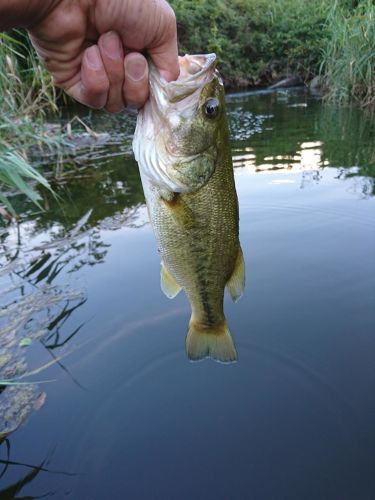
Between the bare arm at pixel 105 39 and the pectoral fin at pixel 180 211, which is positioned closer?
the bare arm at pixel 105 39

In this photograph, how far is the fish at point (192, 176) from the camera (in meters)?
1.89

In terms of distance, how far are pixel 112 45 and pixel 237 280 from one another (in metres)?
1.27

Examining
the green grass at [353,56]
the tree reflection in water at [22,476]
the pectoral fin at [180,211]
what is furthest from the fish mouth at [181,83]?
the green grass at [353,56]

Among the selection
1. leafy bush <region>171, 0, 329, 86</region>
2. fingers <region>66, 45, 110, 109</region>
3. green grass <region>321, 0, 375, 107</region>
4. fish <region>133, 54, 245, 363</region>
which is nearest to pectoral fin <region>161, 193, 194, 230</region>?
fish <region>133, 54, 245, 363</region>

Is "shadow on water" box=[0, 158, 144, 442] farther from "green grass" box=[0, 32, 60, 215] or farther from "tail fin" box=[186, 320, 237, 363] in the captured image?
"tail fin" box=[186, 320, 237, 363]

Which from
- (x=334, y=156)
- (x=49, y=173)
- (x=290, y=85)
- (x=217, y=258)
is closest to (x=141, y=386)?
(x=217, y=258)

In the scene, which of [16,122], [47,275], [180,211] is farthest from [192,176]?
[16,122]

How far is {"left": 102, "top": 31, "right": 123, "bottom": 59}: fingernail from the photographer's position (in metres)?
1.75

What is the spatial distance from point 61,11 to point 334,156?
6.77 metres

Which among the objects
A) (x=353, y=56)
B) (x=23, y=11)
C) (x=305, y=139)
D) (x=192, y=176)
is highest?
(x=23, y=11)

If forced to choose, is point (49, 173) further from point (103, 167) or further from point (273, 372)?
point (273, 372)

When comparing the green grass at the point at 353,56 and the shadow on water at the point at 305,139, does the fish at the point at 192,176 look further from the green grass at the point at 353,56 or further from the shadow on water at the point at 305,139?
the green grass at the point at 353,56

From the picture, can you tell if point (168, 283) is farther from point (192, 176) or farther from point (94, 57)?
point (94, 57)

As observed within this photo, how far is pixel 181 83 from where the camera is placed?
5.97ft
